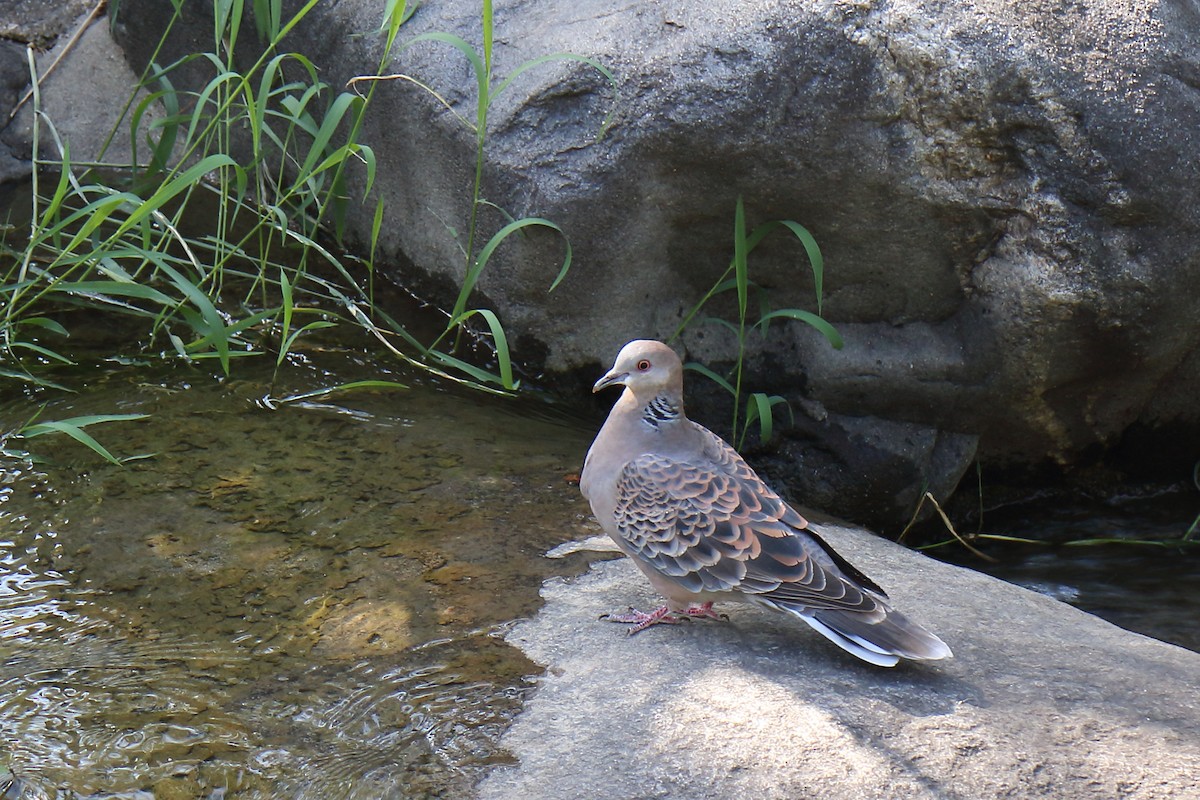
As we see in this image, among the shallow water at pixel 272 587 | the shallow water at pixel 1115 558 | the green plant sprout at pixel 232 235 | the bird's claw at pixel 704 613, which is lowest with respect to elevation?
the shallow water at pixel 272 587

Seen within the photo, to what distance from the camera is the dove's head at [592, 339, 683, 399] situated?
2.73 metres

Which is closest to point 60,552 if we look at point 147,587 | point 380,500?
point 147,587

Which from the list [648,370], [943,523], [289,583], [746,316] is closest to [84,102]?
[746,316]

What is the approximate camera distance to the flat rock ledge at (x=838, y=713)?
1.98 metres

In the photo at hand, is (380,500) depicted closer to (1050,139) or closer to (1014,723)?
(1014,723)

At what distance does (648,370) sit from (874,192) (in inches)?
41.0

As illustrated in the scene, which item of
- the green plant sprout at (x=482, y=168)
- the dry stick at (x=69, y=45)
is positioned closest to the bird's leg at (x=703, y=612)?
the green plant sprout at (x=482, y=168)

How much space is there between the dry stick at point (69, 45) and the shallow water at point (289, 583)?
1.74m

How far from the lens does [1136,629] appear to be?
3344 mm

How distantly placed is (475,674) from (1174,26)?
2552mm

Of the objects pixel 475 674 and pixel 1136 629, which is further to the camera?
pixel 1136 629

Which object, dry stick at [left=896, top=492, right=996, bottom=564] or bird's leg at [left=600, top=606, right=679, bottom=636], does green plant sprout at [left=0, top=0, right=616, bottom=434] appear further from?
dry stick at [left=896, top=492, right=996, bottom=564]

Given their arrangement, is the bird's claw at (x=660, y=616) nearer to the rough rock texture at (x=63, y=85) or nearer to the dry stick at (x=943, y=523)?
the dry stick at (x=943, y=523)

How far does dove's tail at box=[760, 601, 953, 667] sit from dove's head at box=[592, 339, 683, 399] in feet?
2.10
